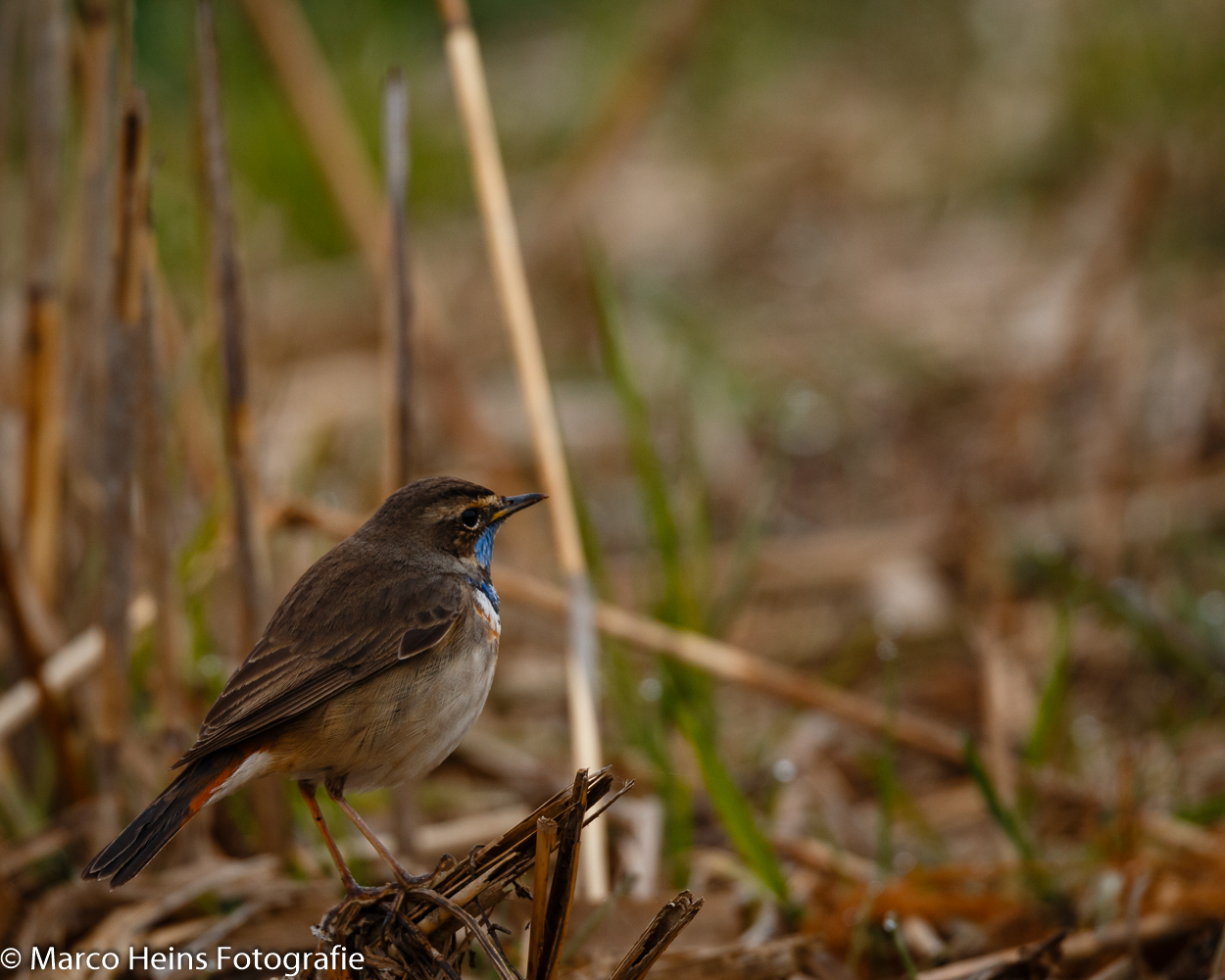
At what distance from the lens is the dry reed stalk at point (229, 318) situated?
11.5 ft

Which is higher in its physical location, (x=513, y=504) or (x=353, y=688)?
(x=513, y=504)

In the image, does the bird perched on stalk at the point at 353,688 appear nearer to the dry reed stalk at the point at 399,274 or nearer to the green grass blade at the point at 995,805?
the dry reed stalk at the point at 399,274

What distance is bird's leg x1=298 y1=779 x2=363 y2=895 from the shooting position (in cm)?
283

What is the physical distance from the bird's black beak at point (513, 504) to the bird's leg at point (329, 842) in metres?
0.74

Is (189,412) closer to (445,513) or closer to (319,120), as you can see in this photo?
(319,120)

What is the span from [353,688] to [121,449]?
113 cm

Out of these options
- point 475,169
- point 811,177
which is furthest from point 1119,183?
point 475,169

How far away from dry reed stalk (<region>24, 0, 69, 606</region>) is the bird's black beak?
1.77 meters

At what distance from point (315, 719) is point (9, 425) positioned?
10.9ft

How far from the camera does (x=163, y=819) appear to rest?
2.67 m

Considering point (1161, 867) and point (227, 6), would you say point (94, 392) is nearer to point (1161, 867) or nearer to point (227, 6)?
point (1161, 867)

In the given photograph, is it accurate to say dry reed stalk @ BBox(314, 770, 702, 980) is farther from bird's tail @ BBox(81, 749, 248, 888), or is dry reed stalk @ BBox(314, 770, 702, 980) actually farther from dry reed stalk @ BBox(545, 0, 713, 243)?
dry reed stalk @ BBox(545, 0, 713, 243)

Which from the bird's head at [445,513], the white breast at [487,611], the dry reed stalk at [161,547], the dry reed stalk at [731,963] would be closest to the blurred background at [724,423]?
the dry reed stalk at [161,547]

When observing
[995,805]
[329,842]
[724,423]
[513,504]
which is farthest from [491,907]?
[724,423]
